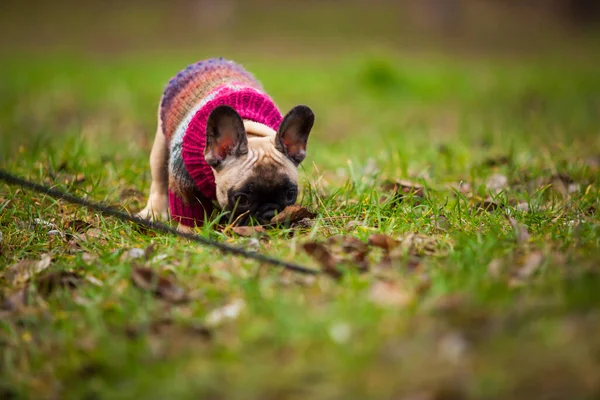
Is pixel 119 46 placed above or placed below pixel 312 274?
below

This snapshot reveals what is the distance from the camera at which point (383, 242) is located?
2.93 meters

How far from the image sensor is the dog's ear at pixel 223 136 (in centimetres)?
343

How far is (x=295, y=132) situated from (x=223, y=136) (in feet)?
1.33

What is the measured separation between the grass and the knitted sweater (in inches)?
16.8

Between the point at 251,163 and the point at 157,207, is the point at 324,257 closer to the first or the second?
the point at 251,163

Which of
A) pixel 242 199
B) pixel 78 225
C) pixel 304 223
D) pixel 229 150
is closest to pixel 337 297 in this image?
pixel 304 223

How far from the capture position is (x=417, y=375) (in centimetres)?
192

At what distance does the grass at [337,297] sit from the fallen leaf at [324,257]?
4cm

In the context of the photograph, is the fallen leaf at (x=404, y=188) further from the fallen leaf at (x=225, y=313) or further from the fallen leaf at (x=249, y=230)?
the fallen leaf at (x=225, y=313)

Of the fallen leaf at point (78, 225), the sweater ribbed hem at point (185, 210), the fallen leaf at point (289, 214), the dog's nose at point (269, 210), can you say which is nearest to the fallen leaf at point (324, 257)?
the fallen leaf at point (289, 214)

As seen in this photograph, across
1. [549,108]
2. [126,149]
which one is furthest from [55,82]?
[549,108]

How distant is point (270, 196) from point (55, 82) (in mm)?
8434

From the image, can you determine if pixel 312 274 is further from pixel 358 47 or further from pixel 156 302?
pixel 358 47

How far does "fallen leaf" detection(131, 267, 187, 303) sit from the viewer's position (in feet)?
8.39
